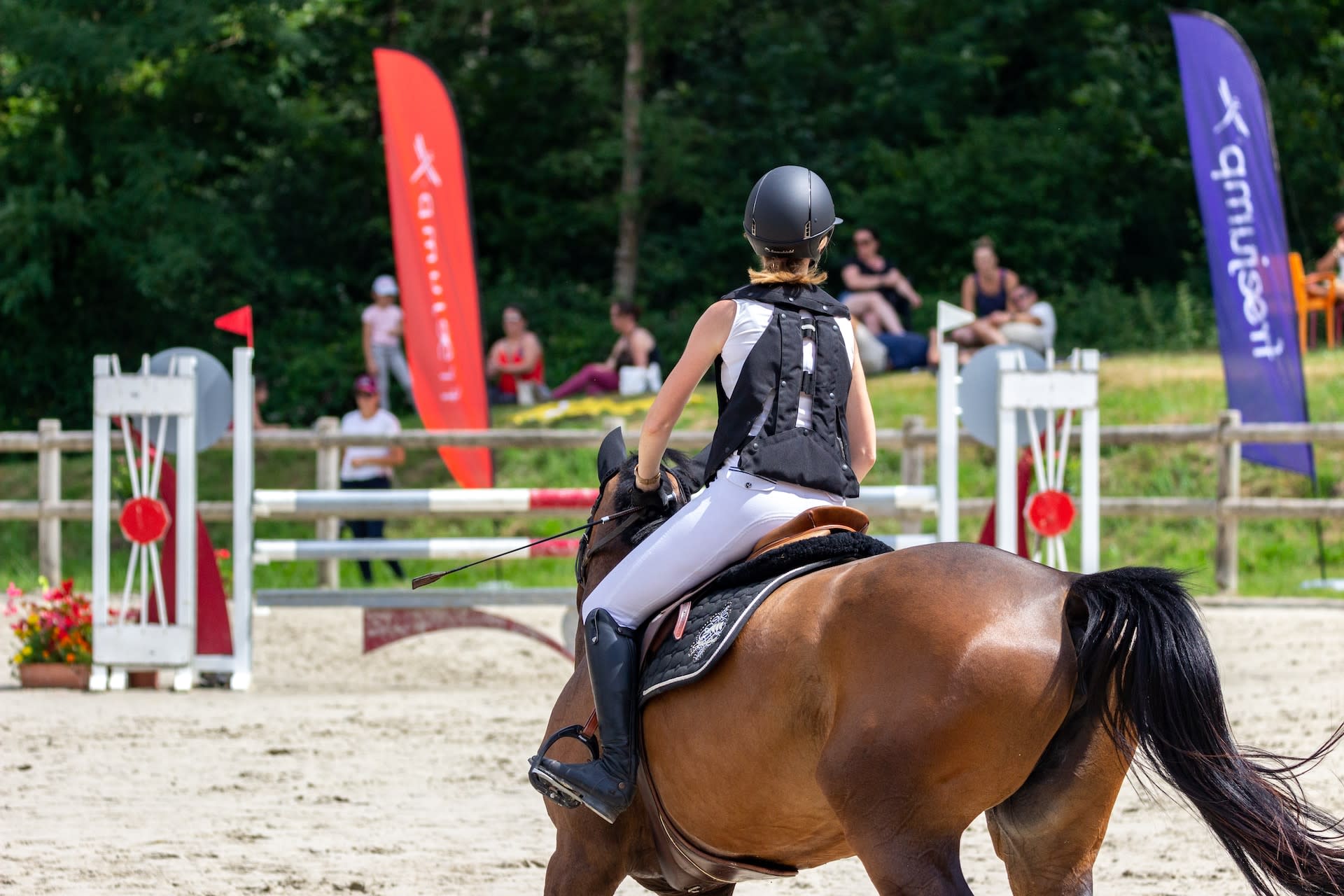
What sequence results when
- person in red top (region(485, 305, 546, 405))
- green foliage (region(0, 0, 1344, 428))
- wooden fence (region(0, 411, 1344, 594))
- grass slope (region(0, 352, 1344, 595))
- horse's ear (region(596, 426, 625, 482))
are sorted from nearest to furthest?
horse's ear (region(596, 426, 625, 482)) < wooden fence (region(0, 411, 1344, 594)) < grass slope (region(0, 352, 1344, 595)) < person in red top (region(485, 305, 546, 405)) < green foliage (region(0, 0, 1344, 428))

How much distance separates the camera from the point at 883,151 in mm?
22500

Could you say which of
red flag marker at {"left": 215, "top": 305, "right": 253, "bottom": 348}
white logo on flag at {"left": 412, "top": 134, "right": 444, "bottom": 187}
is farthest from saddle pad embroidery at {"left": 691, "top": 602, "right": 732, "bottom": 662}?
white logo on flag at {"left": 412, "top": 134, "right": 444, "bottom": 187}

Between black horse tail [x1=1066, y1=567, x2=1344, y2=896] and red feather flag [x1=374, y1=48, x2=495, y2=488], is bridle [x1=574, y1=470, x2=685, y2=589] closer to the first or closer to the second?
black horse tail [x1=1066, y1=567, x2=1344, y2=896]

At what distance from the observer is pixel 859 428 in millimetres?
3604

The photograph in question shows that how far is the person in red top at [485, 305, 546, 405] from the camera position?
15062mm

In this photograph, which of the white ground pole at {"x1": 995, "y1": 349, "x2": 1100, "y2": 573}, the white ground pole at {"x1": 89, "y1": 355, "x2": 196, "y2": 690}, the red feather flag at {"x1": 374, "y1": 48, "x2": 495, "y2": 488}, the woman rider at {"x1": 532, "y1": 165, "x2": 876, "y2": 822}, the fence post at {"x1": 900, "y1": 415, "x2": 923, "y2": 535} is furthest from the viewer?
the red feather flag at {"x1": 374, "y1": 48, "x2": 495, "y2": 488}

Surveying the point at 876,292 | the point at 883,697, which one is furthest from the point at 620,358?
the point at 883,697

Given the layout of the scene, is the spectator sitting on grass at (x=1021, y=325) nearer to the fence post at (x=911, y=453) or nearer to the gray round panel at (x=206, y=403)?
the fence post at (x=911, y=453)

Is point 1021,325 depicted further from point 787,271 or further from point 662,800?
point 662,800

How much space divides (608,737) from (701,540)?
1.54 ft

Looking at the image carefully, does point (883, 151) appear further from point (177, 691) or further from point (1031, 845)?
point (1031, 845)

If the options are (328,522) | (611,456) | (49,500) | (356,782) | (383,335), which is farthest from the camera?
(383,335)

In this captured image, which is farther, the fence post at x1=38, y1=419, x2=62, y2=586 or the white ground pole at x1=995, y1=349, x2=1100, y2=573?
the fence post at x1=38, y1=419, x2=62, y2=586

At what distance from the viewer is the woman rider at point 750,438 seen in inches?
130
